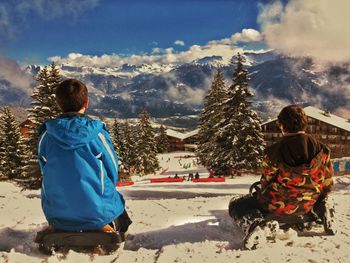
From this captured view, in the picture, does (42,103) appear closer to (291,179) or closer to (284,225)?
(284,225)

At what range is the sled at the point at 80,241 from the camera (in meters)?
4.01

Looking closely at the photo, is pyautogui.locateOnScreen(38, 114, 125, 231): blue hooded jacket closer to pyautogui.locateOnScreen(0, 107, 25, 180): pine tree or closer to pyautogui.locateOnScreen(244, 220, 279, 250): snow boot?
pyautogui.locateOnScreen(244, 220, 279, 250): snow boot

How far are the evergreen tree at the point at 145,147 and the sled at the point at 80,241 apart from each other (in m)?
46.4

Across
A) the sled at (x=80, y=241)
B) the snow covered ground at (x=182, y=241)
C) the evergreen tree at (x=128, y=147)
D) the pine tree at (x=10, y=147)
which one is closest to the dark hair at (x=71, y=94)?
the sled at (x=80, y=241)

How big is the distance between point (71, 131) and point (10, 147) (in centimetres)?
4146

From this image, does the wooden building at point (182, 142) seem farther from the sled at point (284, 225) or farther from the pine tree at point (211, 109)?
the sled at point (284, 225)

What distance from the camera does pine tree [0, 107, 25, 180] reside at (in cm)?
4041

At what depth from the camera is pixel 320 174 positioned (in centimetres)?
462

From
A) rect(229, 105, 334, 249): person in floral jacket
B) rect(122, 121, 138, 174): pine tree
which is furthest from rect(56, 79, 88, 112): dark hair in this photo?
rect(122, 121, 138, 174): pine tree

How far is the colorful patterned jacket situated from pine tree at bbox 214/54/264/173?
25.5 m

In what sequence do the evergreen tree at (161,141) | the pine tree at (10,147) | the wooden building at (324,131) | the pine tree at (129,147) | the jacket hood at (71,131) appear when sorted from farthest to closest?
1. the evergreen tree at (161,141)
2. the wooden building at (324,131)
3. the pine tree at (129,147)
4. the pine tree at (10,147)
5. the jacket hood at (71,131)

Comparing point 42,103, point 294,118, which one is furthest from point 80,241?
point 42,103

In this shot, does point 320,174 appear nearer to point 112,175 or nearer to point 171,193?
point 112,175

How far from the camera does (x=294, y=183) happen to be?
180 inches
